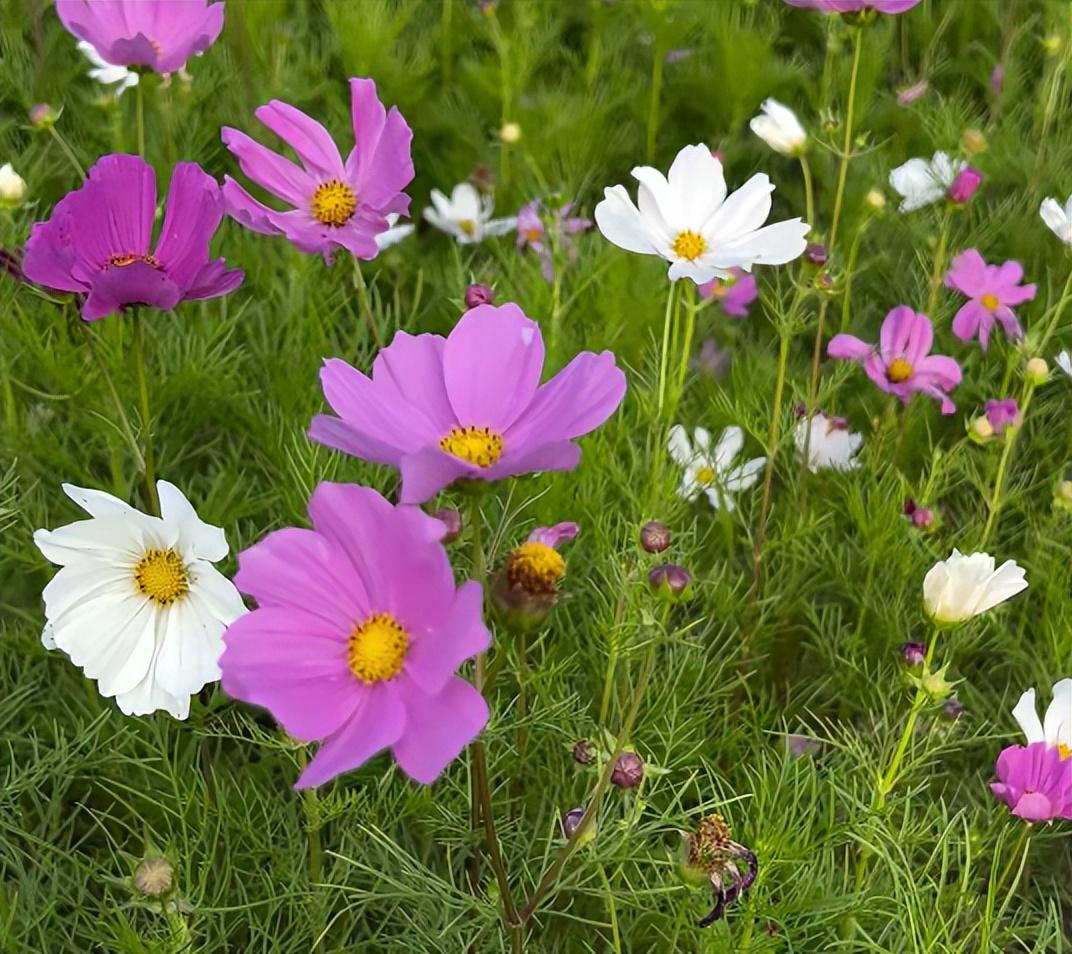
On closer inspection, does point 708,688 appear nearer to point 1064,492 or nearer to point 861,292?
point 1064,492

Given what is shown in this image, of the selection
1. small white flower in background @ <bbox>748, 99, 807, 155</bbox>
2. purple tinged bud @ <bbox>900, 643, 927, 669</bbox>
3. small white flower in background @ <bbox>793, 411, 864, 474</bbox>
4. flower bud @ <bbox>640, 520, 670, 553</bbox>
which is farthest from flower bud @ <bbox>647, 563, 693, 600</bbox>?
small white flower in background @ <bbox>748, 99, 807, 155</bbox>

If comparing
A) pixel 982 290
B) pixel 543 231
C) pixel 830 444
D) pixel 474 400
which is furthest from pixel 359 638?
pixel 982 290

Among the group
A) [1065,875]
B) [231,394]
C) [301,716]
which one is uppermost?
[301,716]

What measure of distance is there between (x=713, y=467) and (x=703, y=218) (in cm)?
28

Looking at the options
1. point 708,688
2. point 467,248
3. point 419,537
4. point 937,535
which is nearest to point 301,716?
point 419,537

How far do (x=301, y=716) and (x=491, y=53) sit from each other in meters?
1.74

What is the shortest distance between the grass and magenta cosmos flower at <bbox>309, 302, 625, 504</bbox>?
0.24 feet

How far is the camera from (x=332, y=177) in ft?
2.77

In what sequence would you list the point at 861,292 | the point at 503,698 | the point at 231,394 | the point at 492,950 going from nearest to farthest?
1. the point at 492,950
2. the point at 503,698
3. the point at 231,394
4. the point at 861,292

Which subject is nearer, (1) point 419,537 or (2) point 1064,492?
(1) point 419,537

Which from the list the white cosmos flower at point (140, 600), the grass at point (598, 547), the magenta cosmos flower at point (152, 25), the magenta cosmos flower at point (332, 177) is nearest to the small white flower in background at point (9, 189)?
the grass at point (598, 547)

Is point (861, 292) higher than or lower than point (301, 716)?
lower

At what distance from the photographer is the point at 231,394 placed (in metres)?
1.16

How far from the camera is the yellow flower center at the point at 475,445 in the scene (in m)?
0.55
